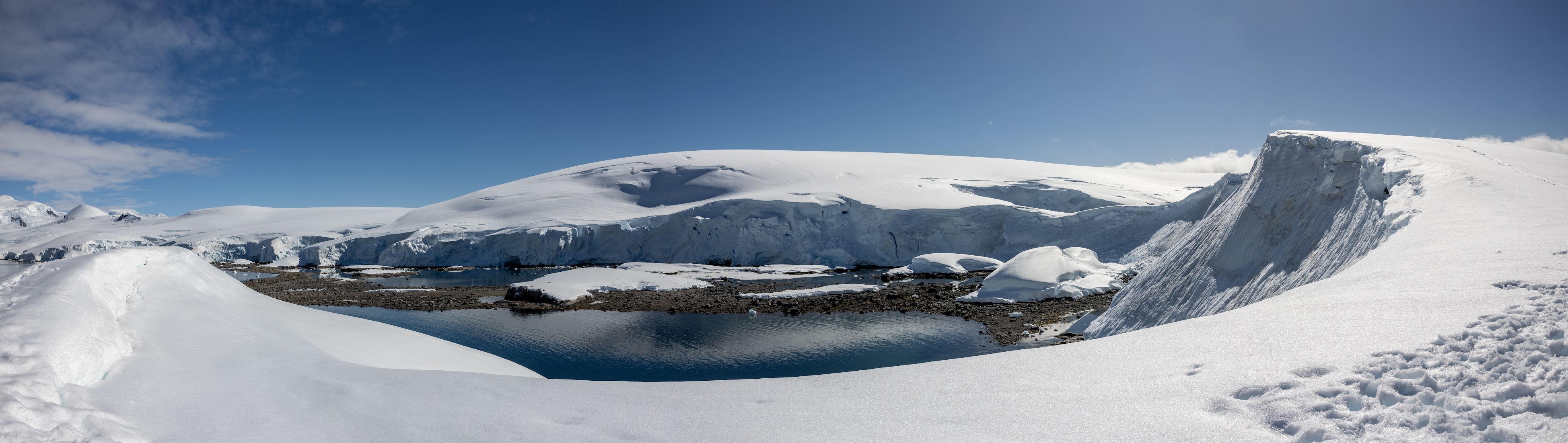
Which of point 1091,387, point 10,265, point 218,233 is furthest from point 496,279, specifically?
point 10,265

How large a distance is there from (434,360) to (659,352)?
22.8 feet

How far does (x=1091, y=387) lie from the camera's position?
3.19 meters

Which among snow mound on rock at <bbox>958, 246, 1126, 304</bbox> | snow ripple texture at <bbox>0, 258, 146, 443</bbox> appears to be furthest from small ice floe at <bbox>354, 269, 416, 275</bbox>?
snow ripple texture at <bbox>0, 258, 146, 443</bbox>

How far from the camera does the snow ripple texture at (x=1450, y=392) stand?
216 centimetres

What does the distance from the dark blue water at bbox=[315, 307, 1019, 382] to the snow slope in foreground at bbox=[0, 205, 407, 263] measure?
41.0m

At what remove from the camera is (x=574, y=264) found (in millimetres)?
42406

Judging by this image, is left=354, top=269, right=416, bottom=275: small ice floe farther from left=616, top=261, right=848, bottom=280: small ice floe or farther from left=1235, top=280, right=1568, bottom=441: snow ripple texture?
left=1235, top=280, right=1568, bottom=441: snow ripple texture

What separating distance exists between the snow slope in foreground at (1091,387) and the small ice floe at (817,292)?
16304 millimetres

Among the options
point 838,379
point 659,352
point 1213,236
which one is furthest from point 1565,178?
point 659,352

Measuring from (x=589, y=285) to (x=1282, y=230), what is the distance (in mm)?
19575

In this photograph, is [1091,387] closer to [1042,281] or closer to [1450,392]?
[1450,392]

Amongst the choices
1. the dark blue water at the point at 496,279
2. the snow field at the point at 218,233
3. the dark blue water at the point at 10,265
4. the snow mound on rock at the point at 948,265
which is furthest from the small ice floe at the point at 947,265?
the dark blue water at the point at 10,265

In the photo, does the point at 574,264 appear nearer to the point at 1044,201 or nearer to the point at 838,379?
the point at 1044,201

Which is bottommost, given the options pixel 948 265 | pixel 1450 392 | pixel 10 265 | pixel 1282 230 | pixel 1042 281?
pixel 1042 281
